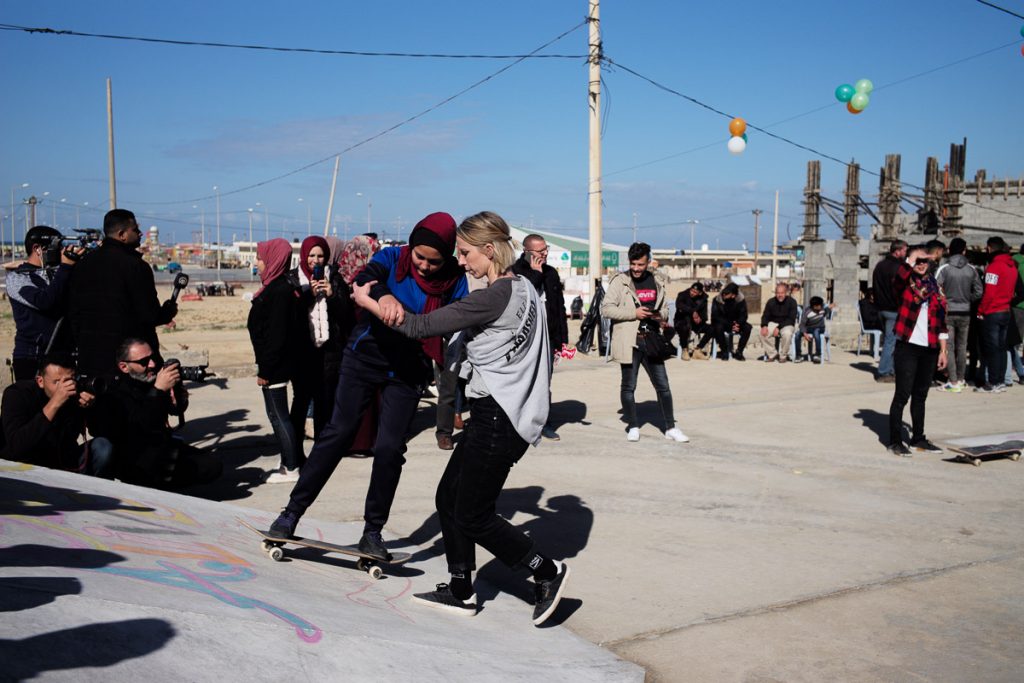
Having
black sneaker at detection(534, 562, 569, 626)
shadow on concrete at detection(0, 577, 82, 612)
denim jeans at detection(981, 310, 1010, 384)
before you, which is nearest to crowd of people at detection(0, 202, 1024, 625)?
black sneaker at detection(534, 562, 569, 626)

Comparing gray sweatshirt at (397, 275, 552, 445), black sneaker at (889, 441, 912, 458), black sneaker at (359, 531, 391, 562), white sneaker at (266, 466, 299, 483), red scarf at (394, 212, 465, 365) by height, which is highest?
red scarf at (394, 212, 465, 365)

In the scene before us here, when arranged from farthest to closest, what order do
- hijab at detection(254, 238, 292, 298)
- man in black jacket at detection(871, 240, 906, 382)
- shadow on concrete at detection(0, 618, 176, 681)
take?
man in black jacket at detection(871, 240, 906, 382) → hijab at detection(254, 238, 292, 298) → shadow on concrete at detection(0, 618, 176, 681)

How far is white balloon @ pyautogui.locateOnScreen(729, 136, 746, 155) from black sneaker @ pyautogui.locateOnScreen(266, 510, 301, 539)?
18448 mm

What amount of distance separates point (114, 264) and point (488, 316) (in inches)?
148

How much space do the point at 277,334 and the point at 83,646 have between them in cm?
407

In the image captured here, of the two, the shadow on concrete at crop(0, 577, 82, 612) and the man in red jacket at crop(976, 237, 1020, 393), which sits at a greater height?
the man in red jacket at crop(976, 237, 1020, 393)

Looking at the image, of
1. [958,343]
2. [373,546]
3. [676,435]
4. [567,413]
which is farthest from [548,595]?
[958,343]

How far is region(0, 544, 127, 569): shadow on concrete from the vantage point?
3.31m

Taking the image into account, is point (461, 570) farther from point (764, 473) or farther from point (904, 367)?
point (904, 367)

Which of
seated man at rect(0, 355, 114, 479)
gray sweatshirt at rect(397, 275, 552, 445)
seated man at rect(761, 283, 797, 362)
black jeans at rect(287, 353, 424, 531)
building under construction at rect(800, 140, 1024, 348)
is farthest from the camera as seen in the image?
building under construction at rect(800, 140, 1024, 348)

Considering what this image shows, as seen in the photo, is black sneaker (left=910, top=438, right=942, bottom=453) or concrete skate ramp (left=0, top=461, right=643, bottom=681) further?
black sneaker (left=910, top=438, right=942, bottom=453)

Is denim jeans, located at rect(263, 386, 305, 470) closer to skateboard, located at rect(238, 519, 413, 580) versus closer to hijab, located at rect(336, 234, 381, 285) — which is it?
hijab, located at rect(336, 234, 381, 285)

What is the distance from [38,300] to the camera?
674cm

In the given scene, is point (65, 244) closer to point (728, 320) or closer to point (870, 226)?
point (728, 320)
